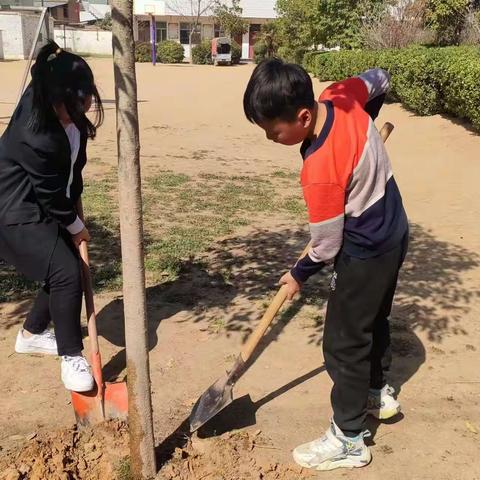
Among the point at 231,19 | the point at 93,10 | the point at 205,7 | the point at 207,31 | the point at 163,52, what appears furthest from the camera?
the point at 93,10

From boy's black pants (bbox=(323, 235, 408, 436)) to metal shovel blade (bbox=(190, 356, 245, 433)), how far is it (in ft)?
1.50

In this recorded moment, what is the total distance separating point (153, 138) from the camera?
1241 centimetres

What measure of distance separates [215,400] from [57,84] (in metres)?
1.63

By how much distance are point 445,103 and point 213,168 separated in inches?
235

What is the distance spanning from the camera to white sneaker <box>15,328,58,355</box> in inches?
139

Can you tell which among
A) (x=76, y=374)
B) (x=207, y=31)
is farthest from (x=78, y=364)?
(x=207, y=31)

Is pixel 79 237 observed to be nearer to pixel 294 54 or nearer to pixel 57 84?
pixel 57 84

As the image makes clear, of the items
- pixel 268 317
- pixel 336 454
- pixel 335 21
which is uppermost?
pixel 335 21

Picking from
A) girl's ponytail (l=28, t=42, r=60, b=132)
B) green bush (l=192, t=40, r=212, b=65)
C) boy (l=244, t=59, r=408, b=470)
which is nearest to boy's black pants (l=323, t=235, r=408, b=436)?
boy (l=244, t=59, r=408, b=470)

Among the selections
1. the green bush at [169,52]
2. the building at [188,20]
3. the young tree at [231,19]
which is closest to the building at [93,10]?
the building at [188,20]

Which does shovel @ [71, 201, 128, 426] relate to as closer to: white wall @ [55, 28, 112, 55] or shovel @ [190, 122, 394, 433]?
shovel @ [190, 122, 394, 433]

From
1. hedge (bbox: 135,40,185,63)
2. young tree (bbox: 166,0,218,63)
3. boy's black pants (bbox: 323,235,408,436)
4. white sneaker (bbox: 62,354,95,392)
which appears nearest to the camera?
boy's black pants (bbox: 323,235,408,436)

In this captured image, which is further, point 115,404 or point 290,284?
point 115,404

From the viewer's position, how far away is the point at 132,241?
2314mm
